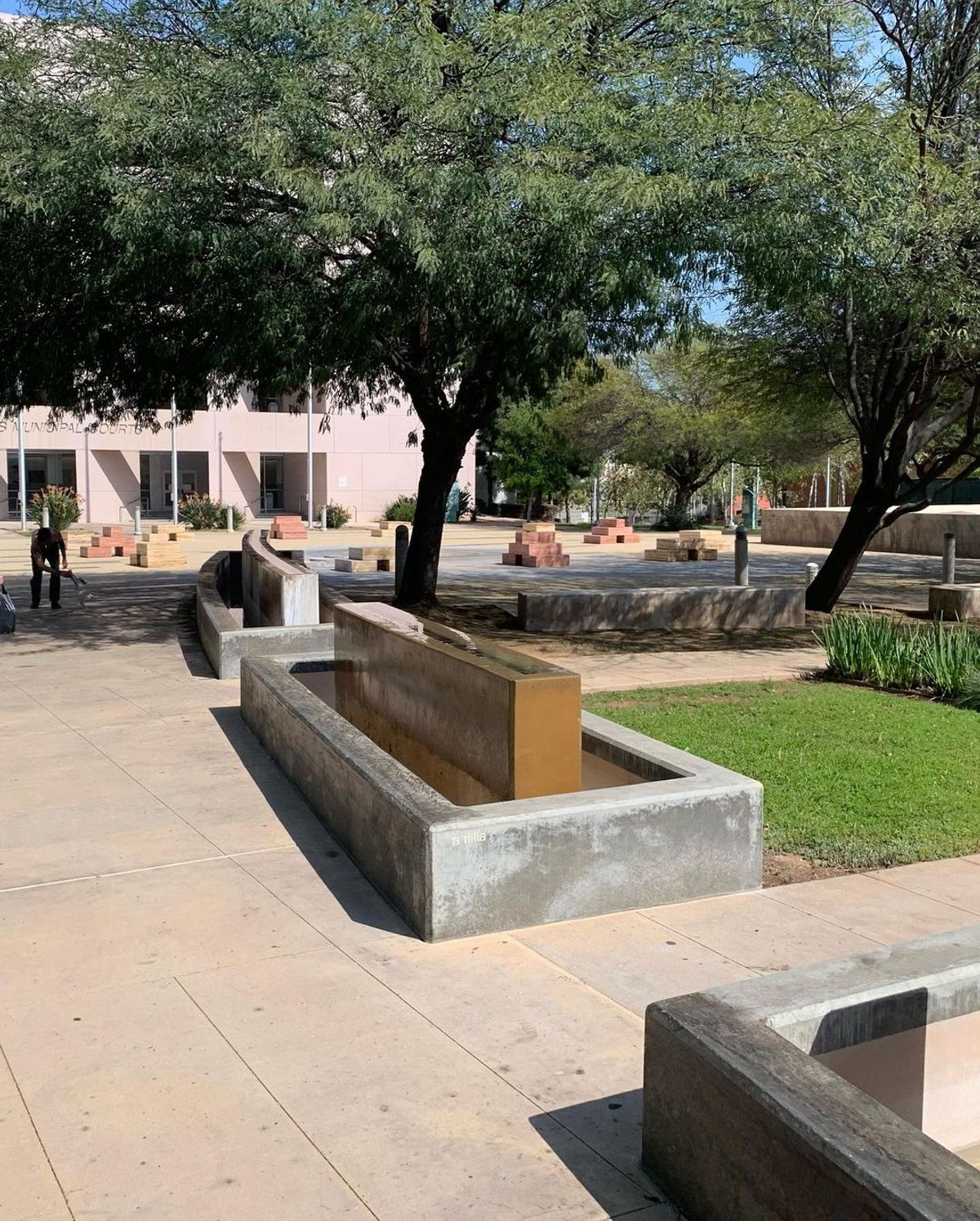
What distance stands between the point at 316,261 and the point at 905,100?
7.05m

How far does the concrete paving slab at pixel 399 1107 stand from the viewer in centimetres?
341

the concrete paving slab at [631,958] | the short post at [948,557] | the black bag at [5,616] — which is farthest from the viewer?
the short post at [948,557]

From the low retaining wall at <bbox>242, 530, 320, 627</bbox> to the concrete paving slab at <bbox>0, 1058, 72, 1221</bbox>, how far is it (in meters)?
7.52

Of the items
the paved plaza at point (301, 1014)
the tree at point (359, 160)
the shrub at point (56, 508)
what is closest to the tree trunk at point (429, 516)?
the tree at point (359, 160)

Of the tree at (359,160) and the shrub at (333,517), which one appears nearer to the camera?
the tree at (359,160)

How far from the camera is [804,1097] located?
2947 millimetres

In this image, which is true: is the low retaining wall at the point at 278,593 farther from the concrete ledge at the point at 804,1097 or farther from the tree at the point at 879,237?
the concrete ledge at the point at 804,1097

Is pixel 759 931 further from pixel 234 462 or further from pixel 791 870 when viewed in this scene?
pixel 234 462

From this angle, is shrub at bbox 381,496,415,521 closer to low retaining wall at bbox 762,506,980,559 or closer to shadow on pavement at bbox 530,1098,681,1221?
low retaining wall at bbox 762,506,980,559

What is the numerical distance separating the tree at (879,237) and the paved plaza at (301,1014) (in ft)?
23.5

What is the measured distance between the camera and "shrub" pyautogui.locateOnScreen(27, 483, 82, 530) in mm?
37625

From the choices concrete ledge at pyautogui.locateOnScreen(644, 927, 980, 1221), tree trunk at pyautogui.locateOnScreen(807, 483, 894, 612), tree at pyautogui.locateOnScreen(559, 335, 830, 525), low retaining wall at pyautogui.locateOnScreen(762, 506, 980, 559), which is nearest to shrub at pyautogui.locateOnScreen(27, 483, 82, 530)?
tree at pyautogui.locateOnScreen(559, 335, 830, 525)

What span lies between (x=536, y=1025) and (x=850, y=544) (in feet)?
49.0

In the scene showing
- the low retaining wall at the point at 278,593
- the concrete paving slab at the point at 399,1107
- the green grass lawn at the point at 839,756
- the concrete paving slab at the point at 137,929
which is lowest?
the concrete paving slab at the point at 399,1107
